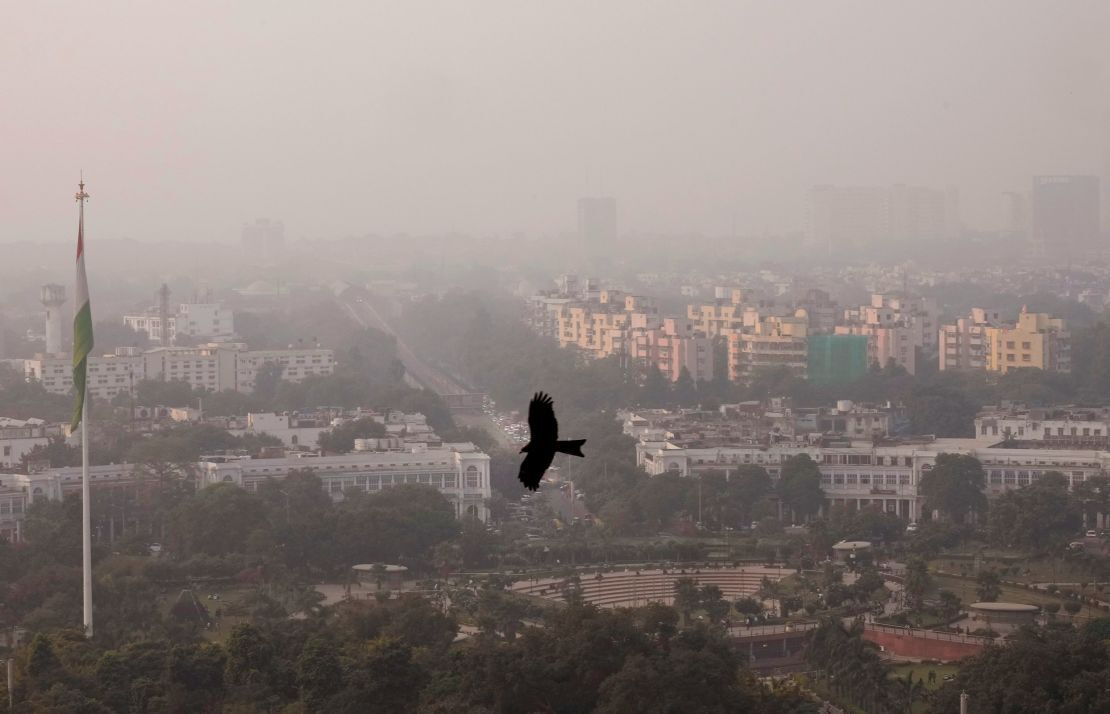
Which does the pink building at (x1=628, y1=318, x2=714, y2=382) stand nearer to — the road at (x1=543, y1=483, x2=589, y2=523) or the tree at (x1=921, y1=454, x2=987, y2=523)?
the road at (x1=543, y1=483, x2=589, y2=523)

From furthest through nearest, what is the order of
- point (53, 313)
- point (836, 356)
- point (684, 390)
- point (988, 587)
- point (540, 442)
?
point (53, 313), point (836, 356), point (684, 390), point (988, 587), point (540, 442)

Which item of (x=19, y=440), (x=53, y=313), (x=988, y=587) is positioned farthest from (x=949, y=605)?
(x=53, y=313)

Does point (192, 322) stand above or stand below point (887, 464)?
above

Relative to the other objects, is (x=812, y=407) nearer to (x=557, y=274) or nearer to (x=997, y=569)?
(x=997, y=569)

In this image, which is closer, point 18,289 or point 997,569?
point 997,569

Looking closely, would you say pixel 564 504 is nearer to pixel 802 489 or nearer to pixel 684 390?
pixel 802 489

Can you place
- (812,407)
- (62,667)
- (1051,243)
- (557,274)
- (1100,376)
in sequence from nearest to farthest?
(62,667) < (812,407) < (1100,376) < (1051,243) < (557,274)

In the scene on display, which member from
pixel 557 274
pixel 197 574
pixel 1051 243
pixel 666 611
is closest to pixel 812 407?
pixel 197 574

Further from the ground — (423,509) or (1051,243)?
(1051,243)
